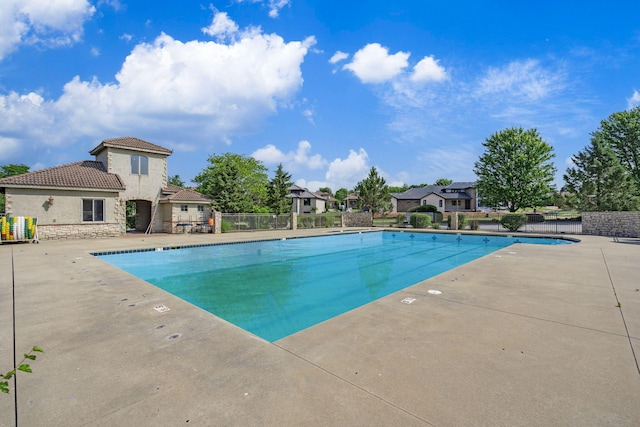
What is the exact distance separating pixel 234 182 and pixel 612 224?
1056 inches

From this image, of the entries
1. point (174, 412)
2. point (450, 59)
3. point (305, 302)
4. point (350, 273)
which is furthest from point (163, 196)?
point (174, 412)

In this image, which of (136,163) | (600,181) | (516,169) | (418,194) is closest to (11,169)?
(136,163)

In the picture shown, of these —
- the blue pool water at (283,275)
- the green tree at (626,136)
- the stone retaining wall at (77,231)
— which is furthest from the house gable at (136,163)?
the green tree at (626,136)

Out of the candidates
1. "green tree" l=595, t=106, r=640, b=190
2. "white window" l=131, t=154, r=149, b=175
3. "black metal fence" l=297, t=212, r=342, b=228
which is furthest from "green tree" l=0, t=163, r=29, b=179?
"green tree" l=595, t=106, r=640, b=190

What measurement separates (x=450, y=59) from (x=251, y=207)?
20.8 metres

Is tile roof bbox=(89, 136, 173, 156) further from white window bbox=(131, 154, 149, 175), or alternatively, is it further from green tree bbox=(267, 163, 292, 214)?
green tree bbox=(267, 163, 292, 214)

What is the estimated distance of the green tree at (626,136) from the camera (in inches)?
1271

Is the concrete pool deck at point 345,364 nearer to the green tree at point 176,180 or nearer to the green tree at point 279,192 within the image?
the green tree at point 279,192

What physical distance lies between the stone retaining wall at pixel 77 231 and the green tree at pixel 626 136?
46.5 metres

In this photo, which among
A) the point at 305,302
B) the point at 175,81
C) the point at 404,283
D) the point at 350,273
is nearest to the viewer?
the point at 305,302

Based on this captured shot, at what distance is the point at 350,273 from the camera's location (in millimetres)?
9977

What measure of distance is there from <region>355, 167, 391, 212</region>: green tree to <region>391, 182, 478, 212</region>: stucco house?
52.0ft

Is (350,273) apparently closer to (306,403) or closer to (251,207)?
(306,403)

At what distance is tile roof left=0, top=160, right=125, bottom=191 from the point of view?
1511 centimetres
